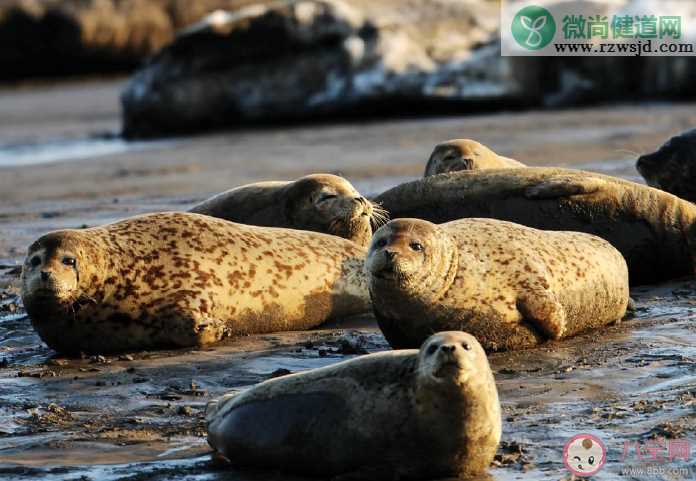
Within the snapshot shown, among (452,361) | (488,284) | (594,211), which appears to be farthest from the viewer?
(594,211)

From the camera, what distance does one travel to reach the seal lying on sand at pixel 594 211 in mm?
7805

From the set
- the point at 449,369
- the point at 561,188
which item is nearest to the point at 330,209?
the point at 561,188

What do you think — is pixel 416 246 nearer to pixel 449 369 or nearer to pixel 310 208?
pixel 449 369

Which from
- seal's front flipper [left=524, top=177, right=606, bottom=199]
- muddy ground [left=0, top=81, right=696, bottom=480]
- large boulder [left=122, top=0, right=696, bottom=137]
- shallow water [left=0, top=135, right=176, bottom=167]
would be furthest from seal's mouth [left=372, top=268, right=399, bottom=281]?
large boulder [left=122, top=0, right=696, bottom=137]

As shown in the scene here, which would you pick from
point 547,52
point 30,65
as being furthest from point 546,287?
point 30,65

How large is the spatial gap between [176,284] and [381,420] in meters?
2.36

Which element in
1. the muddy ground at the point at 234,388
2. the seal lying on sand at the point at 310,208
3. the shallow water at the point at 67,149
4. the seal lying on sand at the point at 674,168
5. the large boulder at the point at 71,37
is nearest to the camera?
the muddy ground at the point at 234,388

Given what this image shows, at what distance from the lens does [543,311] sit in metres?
6.20

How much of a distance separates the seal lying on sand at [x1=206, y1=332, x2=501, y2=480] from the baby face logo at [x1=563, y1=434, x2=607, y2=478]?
246 millimetres

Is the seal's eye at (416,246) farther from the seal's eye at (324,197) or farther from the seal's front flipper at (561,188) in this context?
the seal's eye at (324,197)

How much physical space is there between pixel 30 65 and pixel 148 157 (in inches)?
642

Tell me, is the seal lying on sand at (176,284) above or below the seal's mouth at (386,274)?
below

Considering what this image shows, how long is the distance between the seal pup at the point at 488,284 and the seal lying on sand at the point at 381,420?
1.22m

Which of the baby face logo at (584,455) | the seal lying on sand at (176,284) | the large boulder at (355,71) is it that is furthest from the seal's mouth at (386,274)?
the large boulder at (355,71)
